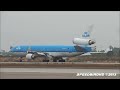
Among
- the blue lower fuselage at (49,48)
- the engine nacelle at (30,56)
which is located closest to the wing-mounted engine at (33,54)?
the engine nacelle at (30,56)

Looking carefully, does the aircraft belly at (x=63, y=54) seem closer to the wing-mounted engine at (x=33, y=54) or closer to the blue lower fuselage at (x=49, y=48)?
the blue lower fuselage at (x=49, y=48)

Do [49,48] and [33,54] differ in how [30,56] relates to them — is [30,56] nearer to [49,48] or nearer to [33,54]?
[33,54]

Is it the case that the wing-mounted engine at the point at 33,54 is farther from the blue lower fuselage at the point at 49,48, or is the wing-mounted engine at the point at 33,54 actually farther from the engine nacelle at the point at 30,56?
the blue lower fuselage at the point at 49,48

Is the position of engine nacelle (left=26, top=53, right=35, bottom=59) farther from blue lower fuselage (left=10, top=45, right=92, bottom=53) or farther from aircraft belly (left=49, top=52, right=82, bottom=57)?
aircraft belly (left=49, top=52, right=82, bottom=57)

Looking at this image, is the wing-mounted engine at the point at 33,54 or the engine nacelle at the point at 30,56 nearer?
the engine nacelle at the point at 30,56

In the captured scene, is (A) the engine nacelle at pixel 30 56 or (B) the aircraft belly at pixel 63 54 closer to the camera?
(B) the aircraft belly at pixel 63 54

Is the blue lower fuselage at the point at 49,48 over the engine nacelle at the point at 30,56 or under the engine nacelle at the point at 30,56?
over

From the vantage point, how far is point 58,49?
24.6 metres

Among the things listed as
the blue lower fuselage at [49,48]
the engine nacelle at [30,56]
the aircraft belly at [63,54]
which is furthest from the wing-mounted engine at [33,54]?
the aircraft belly at [63,54]

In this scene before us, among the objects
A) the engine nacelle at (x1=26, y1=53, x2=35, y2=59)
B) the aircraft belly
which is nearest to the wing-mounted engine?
the engine nacelle at (x1=26, y1=53, x2=35, y2=59)
